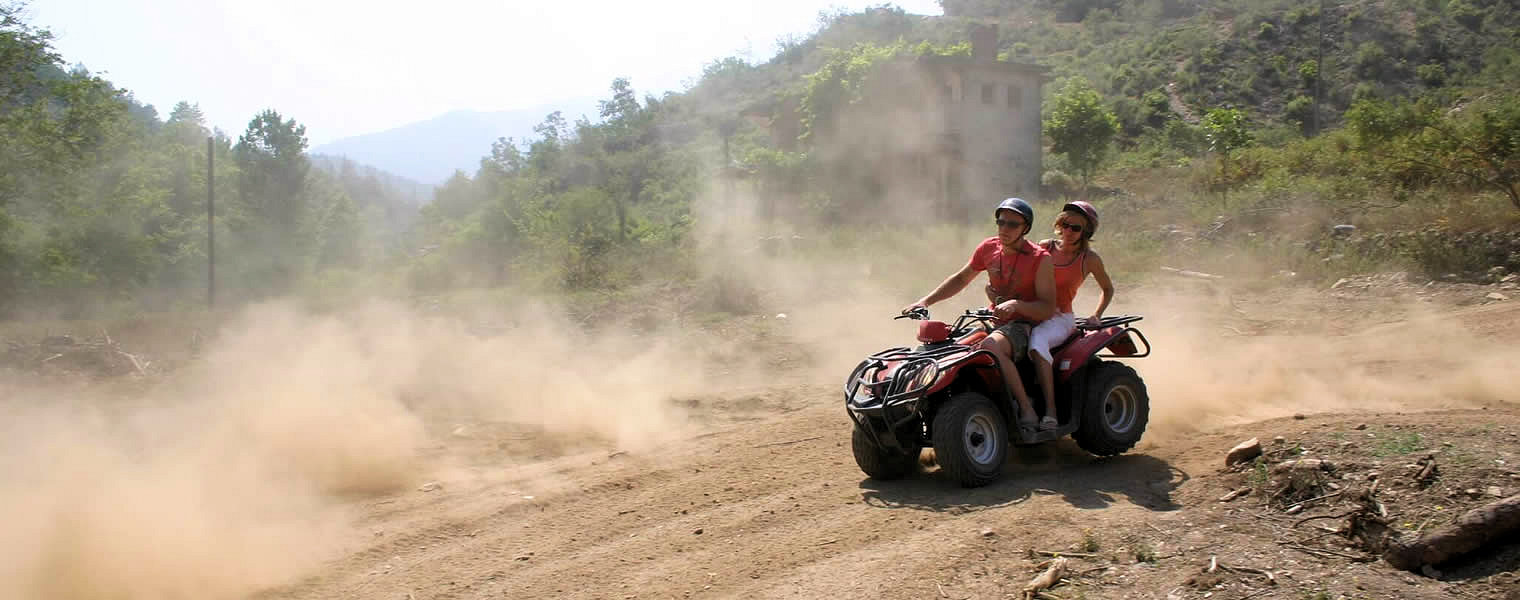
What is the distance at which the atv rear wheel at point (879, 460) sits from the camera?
25.5ft

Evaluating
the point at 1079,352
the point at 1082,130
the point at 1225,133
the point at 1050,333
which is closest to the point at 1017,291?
the point at 1050,333

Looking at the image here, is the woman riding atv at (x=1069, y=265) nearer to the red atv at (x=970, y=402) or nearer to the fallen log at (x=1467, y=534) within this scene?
the red atv at (x=970, y=402)

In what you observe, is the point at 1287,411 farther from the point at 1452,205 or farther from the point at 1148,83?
the point at 1148,83

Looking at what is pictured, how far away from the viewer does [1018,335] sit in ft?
25.1

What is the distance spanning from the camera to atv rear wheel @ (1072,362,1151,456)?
784cm

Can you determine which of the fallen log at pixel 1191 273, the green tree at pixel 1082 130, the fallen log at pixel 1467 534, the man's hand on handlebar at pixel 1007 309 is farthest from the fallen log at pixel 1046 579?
the green tree at pixel 1082 130

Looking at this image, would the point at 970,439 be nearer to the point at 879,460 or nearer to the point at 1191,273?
the point at 879,460

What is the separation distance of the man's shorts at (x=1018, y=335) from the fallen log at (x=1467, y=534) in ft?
9.57

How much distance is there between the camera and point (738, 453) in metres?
9.60

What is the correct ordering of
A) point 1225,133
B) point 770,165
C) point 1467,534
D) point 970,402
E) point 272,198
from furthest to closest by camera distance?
point 272,198 → point 770,165 → point 1225,133 → point 970,402 → point 1467,534

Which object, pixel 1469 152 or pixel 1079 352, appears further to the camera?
pixel 1469 152

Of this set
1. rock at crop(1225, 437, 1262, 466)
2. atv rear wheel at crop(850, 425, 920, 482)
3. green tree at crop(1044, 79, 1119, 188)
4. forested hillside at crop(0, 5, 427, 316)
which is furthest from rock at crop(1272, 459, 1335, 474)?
green tree at crop(1044, 79, 1119, 188)

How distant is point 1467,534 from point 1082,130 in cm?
3847

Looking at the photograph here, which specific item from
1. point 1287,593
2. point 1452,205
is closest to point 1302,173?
point 1452,205
